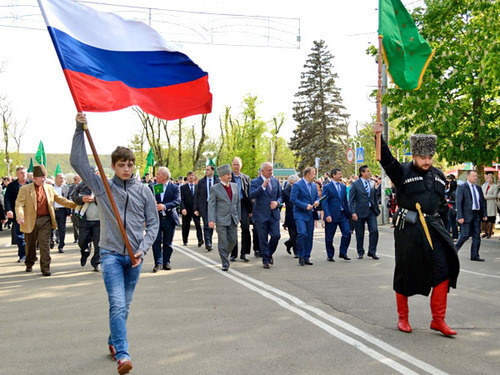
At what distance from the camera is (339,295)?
25.6 feet

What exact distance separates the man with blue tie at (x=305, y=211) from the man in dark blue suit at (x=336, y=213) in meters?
0.63

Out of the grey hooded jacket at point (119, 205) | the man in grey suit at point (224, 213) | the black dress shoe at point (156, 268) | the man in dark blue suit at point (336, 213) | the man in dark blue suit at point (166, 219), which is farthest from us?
the man in dark blue suit at point (336, 213)

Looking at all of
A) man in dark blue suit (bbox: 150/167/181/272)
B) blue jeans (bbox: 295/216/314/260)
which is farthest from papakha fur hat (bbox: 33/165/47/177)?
blue jeans (bbox: 295/216/314/260)

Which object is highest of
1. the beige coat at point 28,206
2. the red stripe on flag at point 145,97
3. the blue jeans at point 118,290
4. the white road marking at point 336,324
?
the red stripe on flag at point 145,97

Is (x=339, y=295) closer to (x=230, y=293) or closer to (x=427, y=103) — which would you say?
(x=230, y=293)

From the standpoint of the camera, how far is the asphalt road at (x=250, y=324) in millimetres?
4773

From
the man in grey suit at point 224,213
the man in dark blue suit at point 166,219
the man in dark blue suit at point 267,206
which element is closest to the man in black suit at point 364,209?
the man in dark blue suit at point 267,206

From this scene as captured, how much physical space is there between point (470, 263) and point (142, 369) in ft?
28.1

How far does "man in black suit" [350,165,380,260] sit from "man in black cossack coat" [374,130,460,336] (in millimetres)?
6337

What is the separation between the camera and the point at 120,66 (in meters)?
5.53

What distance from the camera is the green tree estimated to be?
57.2 ft

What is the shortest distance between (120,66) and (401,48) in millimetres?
3406

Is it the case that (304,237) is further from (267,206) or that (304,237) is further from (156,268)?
(156,268)

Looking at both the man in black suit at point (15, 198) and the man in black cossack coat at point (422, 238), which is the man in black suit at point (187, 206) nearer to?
the man in black suit at point (15, 198)
